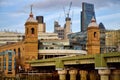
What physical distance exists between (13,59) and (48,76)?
18.0 meters

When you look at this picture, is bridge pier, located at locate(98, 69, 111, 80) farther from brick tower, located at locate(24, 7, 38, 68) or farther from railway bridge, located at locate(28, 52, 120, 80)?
brick tower, located at locate(24, 7, 38, 68)

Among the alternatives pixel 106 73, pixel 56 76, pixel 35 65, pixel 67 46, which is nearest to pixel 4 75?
pixel 35 65

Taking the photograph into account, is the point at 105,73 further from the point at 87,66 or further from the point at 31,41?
the point at 31,41

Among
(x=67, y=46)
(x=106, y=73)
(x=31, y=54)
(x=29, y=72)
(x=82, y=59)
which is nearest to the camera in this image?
(x=106, y=73)

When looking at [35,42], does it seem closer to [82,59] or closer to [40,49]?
→ [40,49]

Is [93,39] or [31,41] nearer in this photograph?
[31,41]

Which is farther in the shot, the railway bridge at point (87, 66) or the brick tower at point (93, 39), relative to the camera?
the brick tower at point (93, 39)

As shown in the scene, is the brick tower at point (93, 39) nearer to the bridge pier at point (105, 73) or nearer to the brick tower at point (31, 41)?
the brick tower at point (31, 41)

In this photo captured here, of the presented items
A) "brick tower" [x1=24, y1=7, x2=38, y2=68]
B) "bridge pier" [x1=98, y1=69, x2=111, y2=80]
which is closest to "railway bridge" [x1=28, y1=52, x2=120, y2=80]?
"bridge pier" [x1=98, y1=69, x2=111, y2=80]

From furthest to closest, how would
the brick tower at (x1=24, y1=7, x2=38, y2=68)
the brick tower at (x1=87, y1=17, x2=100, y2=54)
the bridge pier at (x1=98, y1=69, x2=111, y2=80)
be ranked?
1. the brick tower at (x1=87, y1=17, x2=100, y2=54)
2. the brick tower at (x1=24, y1=7, x2=38, y2=68)
3. the bridge pier at (x1=98, y1=69, x2=111, y2=80)

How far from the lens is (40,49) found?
140750 mm

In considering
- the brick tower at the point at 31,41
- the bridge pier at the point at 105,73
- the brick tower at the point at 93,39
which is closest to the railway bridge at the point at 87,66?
the bridge pier at the point at 105,73

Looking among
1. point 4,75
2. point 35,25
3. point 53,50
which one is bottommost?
point 4,75

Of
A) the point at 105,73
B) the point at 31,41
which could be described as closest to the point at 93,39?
the point at 31,41
